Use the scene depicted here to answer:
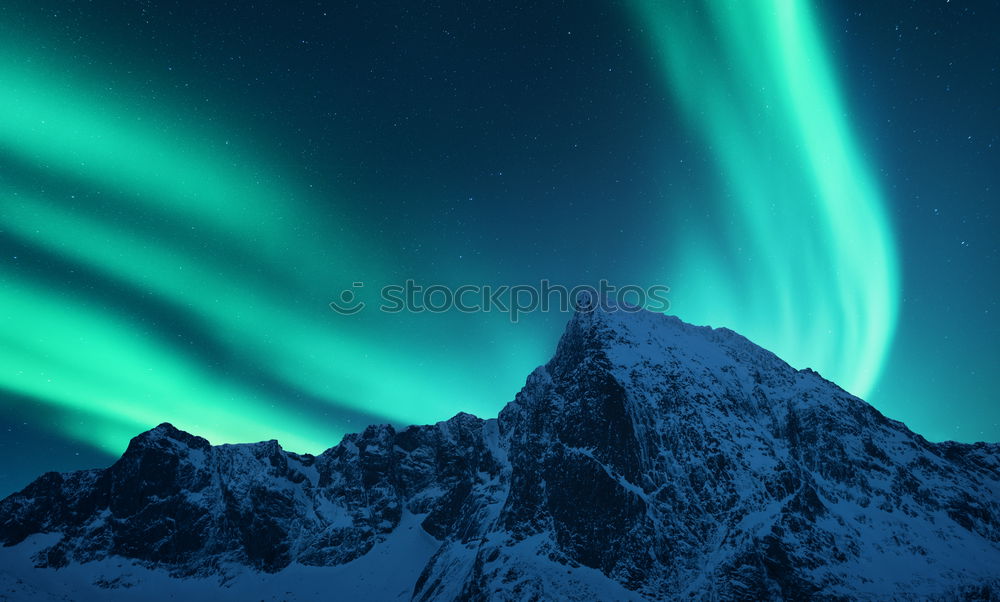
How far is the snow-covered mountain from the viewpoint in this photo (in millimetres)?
102438

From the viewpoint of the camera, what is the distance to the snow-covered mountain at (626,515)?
10244 centimetres

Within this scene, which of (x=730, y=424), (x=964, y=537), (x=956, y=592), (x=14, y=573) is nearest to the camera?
(x=956, y=592)

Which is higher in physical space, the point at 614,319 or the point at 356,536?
the point at 614,319

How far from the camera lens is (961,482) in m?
127

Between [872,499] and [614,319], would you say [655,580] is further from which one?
[614,319]

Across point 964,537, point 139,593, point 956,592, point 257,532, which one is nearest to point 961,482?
point 964,537

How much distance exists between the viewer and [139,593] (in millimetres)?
167000

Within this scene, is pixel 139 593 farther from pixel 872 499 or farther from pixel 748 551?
pixel 872 499

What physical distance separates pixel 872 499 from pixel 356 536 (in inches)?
6073

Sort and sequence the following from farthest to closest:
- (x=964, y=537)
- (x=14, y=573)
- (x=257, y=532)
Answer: (x=257, y=532)
(x=14, y=573)
(x=964, y=537)

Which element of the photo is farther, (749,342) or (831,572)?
(749,342)

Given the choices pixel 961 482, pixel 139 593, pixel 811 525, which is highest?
pixel 961 482

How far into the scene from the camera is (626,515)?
11281 cm

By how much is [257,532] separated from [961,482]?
201017mm
